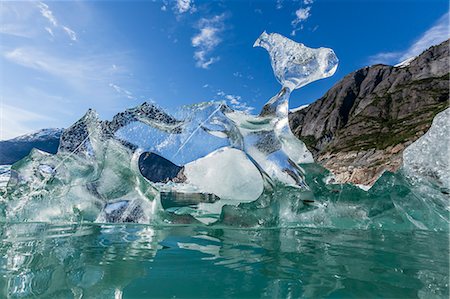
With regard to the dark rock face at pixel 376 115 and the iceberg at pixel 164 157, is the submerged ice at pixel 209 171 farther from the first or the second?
the dark rock face at pixel 376 115

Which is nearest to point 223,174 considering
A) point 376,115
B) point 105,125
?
point 105,125

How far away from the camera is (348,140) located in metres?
136

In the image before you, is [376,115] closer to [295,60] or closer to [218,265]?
[295,60]

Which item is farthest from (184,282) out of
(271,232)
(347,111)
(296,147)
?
(347,111)

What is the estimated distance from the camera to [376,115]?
Result: 478ft

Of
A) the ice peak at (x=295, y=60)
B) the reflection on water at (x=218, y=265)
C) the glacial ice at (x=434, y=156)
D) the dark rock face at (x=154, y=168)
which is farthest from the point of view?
the glacial ice at (x=434, y=156)

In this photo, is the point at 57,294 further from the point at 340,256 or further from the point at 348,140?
the point at 348,140

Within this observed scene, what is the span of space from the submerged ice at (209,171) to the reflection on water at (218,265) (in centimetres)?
166

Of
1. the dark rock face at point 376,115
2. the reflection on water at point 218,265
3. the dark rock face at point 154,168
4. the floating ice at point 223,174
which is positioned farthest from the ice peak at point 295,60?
the dark rock face at point 376,115

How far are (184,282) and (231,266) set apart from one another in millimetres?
749

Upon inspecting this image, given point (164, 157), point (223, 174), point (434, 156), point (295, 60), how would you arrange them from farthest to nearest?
point (434, 156) < point (223, 174) < point (164, 157) < point (295, 60)

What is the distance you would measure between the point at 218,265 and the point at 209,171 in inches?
194

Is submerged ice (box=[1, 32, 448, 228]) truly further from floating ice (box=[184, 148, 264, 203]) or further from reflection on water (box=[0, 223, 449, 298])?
reflection on water (box=[0, 223, 449, 298])

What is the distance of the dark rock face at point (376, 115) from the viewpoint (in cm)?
10488
